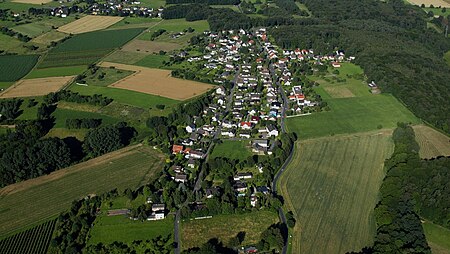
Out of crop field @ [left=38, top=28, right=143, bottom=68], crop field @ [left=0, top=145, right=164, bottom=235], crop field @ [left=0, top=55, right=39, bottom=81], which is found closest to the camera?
crop field @ [left=0, top=145, right=164, bottom=235]

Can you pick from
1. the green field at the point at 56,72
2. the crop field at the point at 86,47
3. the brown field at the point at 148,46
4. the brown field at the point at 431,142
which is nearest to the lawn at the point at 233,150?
the brown field at the point at 431,142

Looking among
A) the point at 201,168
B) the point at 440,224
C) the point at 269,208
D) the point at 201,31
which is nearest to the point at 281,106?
the point at 201,168

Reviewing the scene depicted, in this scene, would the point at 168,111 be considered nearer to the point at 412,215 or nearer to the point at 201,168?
the point at 201,168

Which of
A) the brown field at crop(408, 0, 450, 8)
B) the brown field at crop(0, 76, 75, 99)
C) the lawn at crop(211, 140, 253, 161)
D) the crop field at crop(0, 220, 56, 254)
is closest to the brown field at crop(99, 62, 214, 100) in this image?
the brown field at crop(0, 76, 75, 99)

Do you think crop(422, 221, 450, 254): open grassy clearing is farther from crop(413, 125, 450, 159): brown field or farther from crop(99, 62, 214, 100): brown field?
crop(99, 62, 214, 100): brown field

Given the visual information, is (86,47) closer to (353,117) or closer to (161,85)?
Answer: (161,85)
